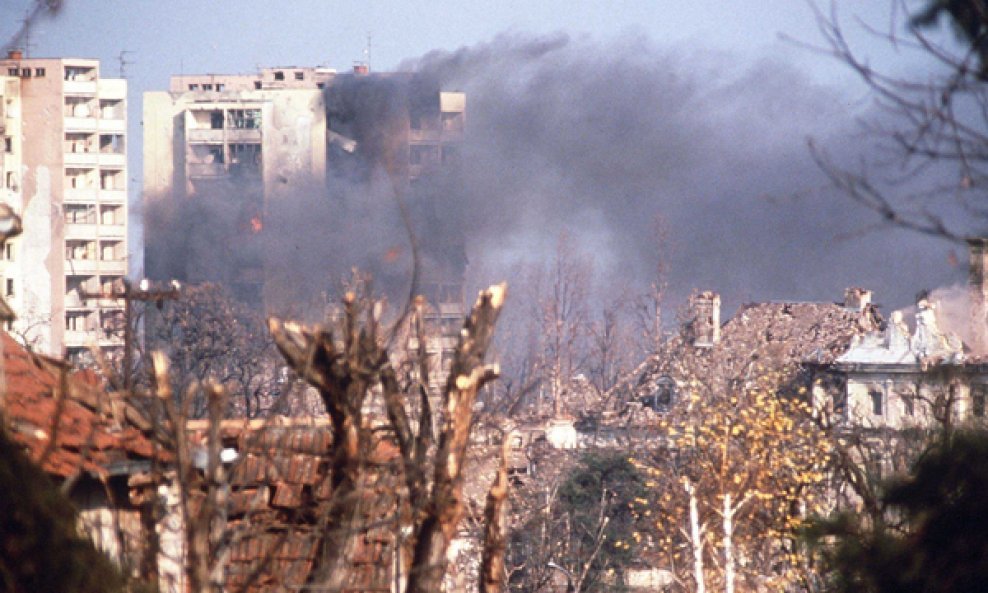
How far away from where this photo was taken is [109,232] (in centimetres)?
4456

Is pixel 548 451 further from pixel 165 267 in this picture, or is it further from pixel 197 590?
pixel 197 590

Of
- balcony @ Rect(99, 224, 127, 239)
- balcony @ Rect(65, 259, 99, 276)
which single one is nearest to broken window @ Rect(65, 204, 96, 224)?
balcony @ Rect(99, 224, 127, 239)

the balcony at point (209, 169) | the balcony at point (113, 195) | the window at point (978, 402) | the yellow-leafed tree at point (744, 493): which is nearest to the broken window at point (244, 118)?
the balcony at point (209, 169)

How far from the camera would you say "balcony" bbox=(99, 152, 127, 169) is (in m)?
44.2

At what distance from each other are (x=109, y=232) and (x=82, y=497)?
129ft

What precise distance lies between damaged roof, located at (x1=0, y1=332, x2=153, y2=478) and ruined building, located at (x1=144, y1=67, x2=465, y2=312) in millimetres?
33961

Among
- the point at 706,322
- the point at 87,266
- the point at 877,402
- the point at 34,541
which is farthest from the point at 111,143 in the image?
the point at 34,541

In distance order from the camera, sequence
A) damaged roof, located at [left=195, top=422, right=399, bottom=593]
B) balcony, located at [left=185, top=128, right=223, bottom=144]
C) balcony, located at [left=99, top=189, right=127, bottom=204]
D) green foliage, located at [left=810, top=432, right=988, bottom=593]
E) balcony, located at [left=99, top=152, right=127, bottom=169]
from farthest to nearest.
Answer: balcony, located at [left=185, top=128, right=223, bottom=144] < balcony, located at [left=99, top=189, right=127, bottom=204] < balcony, located at [left=99, top=152, right=127, bottom=169] < damaged roof, located at [left=195, top=422, right=399, bottom=593] < green foliage, located at [left=810, top=432, right=988, bottom=593]

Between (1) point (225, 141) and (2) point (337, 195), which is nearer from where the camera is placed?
(2) point (337, 195)

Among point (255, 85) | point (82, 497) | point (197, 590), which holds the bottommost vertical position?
point (197, 590)

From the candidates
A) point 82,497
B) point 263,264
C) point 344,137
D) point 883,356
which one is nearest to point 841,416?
point 883,356

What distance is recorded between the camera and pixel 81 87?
1726 inches

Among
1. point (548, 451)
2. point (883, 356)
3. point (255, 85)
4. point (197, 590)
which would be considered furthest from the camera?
point (255, 85)

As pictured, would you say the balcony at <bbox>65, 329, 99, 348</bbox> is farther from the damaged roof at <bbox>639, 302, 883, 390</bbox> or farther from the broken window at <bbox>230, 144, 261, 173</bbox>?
the damaged roof at <bbox>639, 302, 883, 390</bbox>
